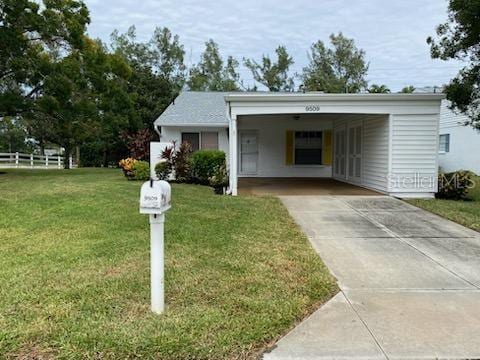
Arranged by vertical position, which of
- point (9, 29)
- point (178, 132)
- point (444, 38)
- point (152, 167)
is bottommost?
point (152, 167)

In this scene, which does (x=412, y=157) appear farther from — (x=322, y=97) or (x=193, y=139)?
(x=193, y=139)

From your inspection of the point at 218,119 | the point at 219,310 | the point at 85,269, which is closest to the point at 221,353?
the point at 219,310

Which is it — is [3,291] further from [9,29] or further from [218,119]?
[9,29]

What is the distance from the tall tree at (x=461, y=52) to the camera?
10.6m

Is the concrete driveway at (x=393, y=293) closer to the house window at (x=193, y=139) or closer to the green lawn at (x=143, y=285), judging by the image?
the green lawn at (x=143, y=285)

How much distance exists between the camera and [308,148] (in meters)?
17.6

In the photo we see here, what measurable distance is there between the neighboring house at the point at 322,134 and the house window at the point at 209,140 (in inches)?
1.7

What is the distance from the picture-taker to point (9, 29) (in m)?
15.7

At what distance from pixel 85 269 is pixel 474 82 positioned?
11.1 m

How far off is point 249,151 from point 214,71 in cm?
2974

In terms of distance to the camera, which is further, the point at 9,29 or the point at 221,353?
the point at 9,29

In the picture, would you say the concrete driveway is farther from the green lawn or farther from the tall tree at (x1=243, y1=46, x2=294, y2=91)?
the tall tree at (x1=243, y1=46, x2=294, y2=91)

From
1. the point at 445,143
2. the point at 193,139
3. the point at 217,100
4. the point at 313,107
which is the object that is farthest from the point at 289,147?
the point at 445,143

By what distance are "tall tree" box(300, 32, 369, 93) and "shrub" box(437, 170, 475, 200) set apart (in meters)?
28.3
